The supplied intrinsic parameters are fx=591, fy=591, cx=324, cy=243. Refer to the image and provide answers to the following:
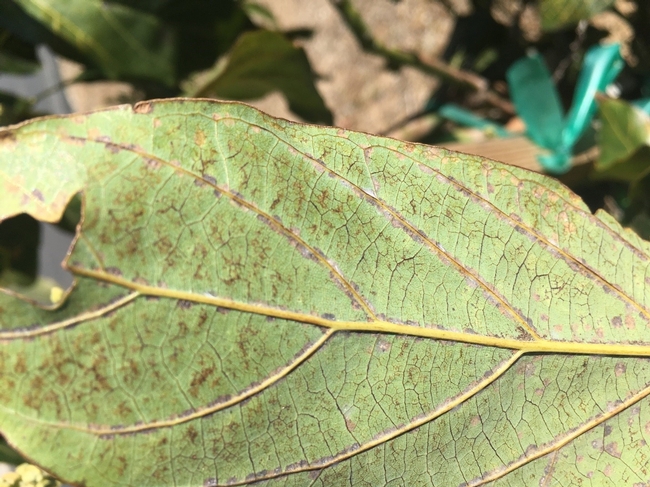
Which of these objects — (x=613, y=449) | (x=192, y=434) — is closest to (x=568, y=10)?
(x=613, y=449)

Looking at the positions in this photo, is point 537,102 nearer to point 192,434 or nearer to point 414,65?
point 414,65

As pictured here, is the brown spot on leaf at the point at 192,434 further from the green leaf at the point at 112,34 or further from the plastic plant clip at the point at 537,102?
the plastic plant clip at the point at 537,102

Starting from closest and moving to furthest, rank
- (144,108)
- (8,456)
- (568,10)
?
(144,108) → (8,456) → (568,10)

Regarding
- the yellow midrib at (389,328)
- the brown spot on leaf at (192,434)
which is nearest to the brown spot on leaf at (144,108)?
the yellow midrib at (389,328)

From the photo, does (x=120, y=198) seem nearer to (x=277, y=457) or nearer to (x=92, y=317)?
(x=92, y=317)

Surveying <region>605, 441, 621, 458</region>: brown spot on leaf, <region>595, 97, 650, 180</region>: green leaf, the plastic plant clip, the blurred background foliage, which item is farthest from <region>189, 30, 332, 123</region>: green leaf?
<region>605, 441, 621, 458</region>: brown spot on leaf

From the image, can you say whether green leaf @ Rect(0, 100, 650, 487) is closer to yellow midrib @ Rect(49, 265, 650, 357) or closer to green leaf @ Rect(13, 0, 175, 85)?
yellow midrib @ Rect(49, 265, 650, 357)

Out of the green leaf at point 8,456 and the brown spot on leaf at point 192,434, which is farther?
the green leaf at point 8,456
